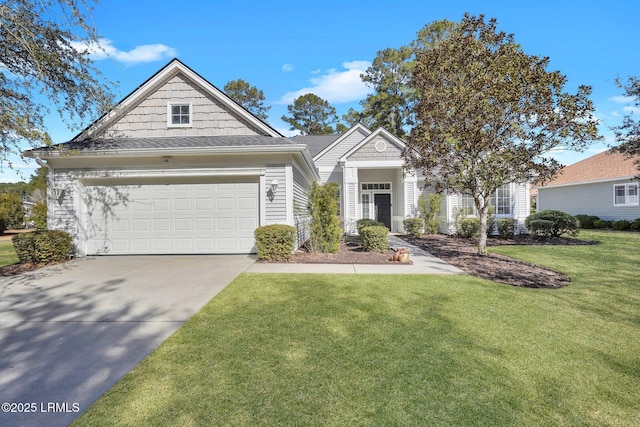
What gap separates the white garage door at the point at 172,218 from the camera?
911cm

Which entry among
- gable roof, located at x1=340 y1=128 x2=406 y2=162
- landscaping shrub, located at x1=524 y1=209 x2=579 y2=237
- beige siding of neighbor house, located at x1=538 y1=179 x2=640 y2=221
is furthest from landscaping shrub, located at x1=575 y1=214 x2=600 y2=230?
gable roof, located at x1=340 y1=128 x2=406 y2=162

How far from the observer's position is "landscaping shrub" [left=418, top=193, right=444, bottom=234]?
1516cm

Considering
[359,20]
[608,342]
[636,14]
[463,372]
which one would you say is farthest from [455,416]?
[636,14]

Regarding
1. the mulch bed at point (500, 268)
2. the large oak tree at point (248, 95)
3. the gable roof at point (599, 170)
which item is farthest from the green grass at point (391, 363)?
the large oak tree at point (248, 95)

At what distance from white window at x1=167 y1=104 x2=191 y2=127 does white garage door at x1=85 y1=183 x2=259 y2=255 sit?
256 cm

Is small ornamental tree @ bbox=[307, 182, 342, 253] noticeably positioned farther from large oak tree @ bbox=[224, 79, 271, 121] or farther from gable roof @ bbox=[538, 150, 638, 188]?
large oak tree @ bbox=[224, 79, 271, 121]

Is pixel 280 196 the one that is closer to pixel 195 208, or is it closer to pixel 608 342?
pixel 195 208

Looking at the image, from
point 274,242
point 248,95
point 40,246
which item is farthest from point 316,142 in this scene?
point 248,95

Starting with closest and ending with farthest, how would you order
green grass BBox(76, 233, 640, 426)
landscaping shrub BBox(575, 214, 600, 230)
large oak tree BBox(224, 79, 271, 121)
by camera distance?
green grass BBox(76, 233, 640, 426), landscaping shrub BBox(575, 214, 600, 230), large oak tree BBox(224, 79, 271, 121)

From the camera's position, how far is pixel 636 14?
9891mm

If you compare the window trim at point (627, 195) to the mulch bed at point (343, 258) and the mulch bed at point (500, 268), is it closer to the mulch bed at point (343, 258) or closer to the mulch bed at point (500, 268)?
the mulch bed at point (500, 268)

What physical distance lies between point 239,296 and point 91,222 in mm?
7046

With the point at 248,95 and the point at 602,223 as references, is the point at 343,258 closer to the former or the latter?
the point at 602,223

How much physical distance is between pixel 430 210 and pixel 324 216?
8.36 metres
